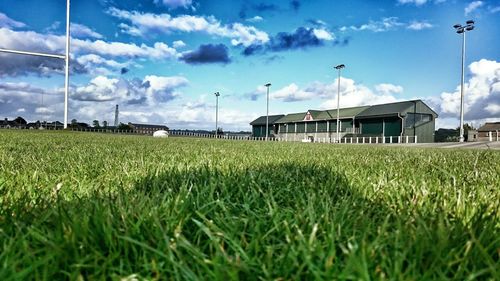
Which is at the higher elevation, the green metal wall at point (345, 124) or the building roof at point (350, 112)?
the building roof at point (350, 112)

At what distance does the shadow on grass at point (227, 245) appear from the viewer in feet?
2.76

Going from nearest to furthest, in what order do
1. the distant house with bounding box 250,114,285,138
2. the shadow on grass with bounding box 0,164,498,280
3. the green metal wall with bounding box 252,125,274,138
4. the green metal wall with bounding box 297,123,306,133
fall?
the shadow on grass with bounding box 0,164,498,280
the green metal wall with bounding box 297,123,306,133
the distant house with bounding box 250,114,285,138
the green metal wall with bounding box 252,125,274,138

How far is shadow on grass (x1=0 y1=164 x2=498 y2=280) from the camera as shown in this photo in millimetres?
840

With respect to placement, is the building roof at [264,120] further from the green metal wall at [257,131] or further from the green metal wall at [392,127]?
the green metal wall at [392,127]

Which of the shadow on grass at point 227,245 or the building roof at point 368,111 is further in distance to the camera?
the building roof at point 368,111

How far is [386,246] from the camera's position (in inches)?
39.8

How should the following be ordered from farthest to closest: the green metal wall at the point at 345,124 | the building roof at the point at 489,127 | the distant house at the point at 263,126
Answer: the building roof at the point at 489,127 < the distant house at the point at 263,126 < the green metal wall at the point at 345,124

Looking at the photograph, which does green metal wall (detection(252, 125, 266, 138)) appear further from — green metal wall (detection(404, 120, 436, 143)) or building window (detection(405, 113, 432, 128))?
green metal wall (detection(404, 120, 436, 143))

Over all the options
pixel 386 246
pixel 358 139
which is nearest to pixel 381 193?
pixel 386 246

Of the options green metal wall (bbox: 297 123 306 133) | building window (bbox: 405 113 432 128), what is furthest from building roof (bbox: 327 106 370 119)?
building window (bbox: 405 113 432 128)

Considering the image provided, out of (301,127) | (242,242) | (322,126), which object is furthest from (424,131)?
(242,242)

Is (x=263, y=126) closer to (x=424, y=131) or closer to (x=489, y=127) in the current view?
(x=424, y=131)

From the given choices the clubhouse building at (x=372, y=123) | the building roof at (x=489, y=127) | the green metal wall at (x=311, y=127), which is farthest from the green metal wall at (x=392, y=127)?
the building roof at (x=489, y=127)

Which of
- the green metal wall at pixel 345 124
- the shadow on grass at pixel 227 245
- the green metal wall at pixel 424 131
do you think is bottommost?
the shadow on grass at pixel 227 245
